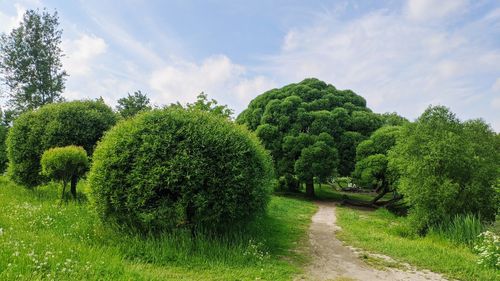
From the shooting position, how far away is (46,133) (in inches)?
415

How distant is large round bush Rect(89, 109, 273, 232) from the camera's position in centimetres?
643

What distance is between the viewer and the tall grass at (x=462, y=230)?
828 centimetres

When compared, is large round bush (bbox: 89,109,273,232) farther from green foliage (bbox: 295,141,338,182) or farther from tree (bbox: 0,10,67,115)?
tree (bbox: 0,10,67,115)

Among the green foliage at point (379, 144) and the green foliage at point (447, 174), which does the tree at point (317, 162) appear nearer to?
the green foliage at point (379, 144)

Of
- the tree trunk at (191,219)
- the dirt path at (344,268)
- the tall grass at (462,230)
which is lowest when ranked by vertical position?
the dirt path at (344,268)

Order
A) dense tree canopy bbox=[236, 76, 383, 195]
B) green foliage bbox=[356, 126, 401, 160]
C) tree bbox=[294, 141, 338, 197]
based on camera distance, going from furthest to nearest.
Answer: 1. dense tree canopy bbox=[236, 76, 383, 195]
2. tree bbox=[294, 141, 338, 197]
3. green foliage bbox=[356, 126, 401, 160]

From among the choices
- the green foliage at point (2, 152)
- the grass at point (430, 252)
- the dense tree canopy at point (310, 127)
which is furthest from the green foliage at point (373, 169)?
the green foliage at point (2, 152)

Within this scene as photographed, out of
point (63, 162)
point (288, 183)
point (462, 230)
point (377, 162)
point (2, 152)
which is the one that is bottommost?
point (462, 230)

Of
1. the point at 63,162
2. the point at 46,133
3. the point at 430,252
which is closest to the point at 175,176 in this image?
the point at 63,162

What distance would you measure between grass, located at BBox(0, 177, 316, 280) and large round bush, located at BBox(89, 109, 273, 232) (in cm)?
43

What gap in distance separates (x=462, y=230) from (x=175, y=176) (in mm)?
7797

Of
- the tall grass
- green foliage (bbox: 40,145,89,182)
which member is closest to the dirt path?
the tall grass

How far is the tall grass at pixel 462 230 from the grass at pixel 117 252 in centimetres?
418

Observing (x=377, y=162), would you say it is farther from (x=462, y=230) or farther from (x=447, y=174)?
(x=462, y=230)
